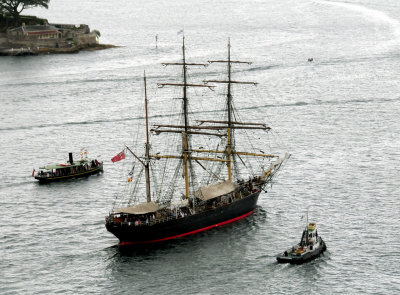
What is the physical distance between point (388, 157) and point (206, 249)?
51.3 m

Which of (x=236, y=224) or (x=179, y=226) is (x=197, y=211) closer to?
(x=179, y=226)

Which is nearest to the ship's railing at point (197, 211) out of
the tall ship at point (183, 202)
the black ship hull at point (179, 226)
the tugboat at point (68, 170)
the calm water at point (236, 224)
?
the tall ship at point (183, 202)

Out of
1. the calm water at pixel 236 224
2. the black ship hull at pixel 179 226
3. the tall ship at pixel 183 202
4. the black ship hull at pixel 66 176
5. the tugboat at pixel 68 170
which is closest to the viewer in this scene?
the calm water at pixel 236 224

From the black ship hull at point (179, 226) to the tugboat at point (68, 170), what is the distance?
1331 inches

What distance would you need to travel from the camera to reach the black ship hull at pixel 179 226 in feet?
354

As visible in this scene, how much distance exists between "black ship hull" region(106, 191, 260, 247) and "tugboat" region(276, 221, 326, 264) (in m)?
14.7

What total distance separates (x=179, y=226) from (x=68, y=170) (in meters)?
36.5

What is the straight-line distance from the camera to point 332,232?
11206 cm

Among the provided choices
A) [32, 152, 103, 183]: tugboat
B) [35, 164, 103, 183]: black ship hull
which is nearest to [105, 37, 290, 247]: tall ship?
[35, 164, 103, 183]: black ship hull

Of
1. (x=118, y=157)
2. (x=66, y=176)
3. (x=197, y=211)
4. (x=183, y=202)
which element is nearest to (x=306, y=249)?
(x=197, y=211)

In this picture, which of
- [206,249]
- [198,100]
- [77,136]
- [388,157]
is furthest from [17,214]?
[198,100]

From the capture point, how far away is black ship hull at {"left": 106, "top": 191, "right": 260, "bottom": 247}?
107875 millimetres

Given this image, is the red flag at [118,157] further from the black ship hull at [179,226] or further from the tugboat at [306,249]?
the tugboat at [306,249]

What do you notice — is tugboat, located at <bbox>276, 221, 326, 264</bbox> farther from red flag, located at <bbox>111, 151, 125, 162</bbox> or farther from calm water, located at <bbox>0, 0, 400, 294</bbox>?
red flag, located at <bbox>111, 151, 125, 162</bbox>
